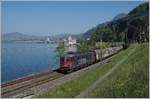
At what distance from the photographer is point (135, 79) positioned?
17.0 metres

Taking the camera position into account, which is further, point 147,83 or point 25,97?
point 25,97

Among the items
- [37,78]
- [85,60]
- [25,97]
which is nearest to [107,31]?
[85,60]

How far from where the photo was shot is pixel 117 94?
15203mm

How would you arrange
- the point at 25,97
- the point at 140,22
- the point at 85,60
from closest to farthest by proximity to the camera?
the point at 25,97 → the point at 85,60 → the point at 140,22

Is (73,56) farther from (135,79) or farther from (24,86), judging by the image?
(135,79)

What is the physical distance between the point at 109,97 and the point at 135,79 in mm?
2488

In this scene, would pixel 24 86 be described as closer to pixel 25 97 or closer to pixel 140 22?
pixel 25 97

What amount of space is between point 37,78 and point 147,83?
68.3ft

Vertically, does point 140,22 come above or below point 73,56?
above

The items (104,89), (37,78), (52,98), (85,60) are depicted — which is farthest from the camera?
(85,60)

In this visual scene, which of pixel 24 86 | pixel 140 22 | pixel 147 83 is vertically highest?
pixel 140 22

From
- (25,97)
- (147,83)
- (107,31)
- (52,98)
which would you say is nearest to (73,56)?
(25,97)

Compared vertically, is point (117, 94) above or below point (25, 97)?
above

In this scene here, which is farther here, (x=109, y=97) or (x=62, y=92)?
(x=62, y=92)
